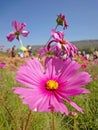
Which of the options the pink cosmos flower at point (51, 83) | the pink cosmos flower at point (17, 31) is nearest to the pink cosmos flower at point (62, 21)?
the pink cosmos flower at point (17, 31)

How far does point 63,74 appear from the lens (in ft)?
2.44

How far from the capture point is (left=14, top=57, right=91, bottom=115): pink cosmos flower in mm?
641

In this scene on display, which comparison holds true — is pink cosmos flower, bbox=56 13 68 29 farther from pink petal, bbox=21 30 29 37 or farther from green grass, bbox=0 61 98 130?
green grass, bbox=0 61 98 130

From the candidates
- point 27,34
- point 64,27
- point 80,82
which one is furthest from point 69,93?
point 27,34

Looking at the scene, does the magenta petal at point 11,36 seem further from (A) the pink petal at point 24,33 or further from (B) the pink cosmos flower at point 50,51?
(B) the pink cosmos flower at point 50,51

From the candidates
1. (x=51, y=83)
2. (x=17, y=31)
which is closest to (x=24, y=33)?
(x=17, y=31)

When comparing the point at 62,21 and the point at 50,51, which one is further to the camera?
the point at 62,21

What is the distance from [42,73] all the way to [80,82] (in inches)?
5.1

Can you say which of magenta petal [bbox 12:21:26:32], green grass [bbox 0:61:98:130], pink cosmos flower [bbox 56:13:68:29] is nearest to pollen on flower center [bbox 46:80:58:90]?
pink cosmos flower [bbox 56:13:68:29]

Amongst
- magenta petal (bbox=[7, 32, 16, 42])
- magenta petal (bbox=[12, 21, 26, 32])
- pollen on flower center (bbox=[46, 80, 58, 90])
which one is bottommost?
pollen on flower center (bbox=[46, 80, 58, 90])

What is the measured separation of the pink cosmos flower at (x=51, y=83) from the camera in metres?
0.64

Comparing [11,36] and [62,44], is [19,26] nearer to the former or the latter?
[11,36]

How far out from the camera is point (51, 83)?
765 millimetres

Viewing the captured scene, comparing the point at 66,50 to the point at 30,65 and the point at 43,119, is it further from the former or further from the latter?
the point at 43,119
